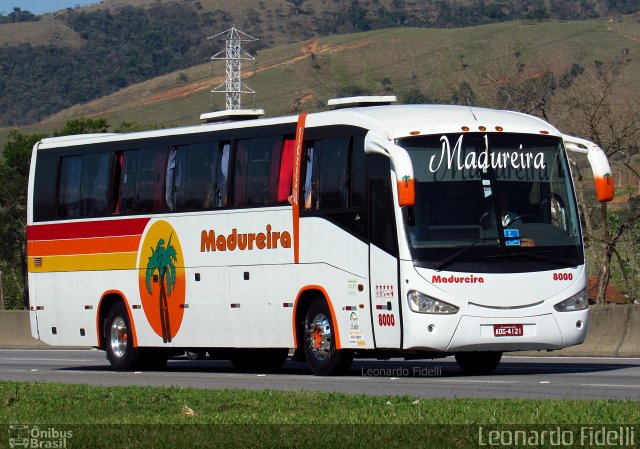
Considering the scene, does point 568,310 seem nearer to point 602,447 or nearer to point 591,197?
point 602,447

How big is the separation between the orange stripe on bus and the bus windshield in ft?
20.6

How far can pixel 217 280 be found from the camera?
69.8 feet

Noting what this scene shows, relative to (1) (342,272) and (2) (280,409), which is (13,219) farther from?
(2) (280,409)

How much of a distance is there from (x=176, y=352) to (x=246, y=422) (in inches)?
419

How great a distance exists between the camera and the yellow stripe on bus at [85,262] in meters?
22.8

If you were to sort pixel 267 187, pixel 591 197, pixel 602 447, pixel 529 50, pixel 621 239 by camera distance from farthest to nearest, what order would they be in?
1. pixel 529 50
2. pixel 591 197
3. pixel 621 239
4. pixel 267 187
5. pixel 602 447

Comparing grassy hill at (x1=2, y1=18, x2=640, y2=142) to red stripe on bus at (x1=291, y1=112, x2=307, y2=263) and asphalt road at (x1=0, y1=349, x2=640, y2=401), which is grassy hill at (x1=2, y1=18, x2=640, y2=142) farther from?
red stripe on bus at (x1=291, y1=112, x2=307, y2=263)

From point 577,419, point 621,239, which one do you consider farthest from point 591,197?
point 577,419

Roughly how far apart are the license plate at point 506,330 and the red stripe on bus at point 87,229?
22.4ft

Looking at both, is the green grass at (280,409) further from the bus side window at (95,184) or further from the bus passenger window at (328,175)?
the bus side window at (95,184)

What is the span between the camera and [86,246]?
23500 mm

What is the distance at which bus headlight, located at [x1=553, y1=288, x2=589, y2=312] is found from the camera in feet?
58.9

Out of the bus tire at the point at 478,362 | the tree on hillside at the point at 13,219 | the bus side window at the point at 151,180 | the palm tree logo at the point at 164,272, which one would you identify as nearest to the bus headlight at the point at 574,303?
the bus tire at the point at 478,362

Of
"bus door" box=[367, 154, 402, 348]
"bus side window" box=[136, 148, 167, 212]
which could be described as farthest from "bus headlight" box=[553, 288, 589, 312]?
"bus side window" box=[136, 148, 167, 212]
